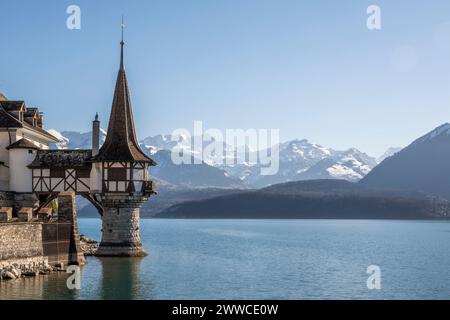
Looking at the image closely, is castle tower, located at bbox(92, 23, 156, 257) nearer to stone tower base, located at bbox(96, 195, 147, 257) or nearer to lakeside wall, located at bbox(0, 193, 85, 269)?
stone tower base, located at bbox(96, 195, 147, 257)

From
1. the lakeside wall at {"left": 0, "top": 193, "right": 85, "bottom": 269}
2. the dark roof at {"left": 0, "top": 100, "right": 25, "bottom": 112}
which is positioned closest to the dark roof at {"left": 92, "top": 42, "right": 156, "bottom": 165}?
the lakeside wall at {"left": 0, "top": 193, "right": 85, "bottom": 269}

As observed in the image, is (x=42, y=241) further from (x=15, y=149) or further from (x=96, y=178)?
(x=15, y=149)

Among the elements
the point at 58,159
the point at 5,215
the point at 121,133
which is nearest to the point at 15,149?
the point at 58,159

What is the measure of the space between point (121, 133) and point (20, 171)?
995 centimetres

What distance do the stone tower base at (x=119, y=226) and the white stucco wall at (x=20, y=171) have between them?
7.49 metres

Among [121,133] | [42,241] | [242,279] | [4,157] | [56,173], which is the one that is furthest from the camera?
[121,133]

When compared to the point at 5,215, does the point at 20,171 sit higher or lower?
higher

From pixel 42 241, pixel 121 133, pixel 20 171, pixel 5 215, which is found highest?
pixel 121 133

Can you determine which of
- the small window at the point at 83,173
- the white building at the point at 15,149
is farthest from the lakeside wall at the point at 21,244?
the white building at the point at 15,149

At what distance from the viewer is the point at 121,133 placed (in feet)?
217

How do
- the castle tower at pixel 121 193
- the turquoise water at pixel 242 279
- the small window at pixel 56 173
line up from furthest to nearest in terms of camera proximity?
the small window at pixel 56 173 → the castle tower at pixel 121 193 → the turquoise water at pixel 242 279

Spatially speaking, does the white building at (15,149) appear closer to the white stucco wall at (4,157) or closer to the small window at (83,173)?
the white stucco wall at (4,157)

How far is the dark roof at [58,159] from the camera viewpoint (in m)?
64.9
